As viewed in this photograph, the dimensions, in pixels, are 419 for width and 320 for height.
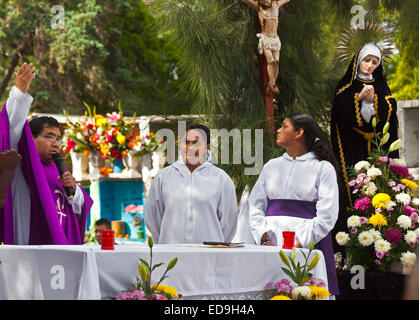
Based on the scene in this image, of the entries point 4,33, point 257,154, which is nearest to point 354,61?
point 257,154

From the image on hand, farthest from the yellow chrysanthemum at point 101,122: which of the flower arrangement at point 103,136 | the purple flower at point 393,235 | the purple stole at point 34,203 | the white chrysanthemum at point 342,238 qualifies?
the purple stole at point 34,203

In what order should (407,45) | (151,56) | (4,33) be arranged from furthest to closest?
(151,56) < (4,33) < (407,45)

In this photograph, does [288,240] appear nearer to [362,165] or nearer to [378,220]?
[378,220]

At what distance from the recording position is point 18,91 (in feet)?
16.1

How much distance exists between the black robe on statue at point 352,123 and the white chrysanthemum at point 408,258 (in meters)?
0.93

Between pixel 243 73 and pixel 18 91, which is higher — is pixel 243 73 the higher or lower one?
the higher one

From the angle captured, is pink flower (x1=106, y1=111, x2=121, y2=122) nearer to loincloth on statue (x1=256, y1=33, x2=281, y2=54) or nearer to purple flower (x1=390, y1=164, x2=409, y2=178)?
loincloth on statue (x1=256, y1=33, x2=281, y2=54)

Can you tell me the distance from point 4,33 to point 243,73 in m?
10.9

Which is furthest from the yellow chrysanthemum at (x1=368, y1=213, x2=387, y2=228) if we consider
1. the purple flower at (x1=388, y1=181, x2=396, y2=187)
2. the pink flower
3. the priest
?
the pink flower

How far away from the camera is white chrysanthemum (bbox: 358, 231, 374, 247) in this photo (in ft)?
21.1

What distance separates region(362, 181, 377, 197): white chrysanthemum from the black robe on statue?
0.51m

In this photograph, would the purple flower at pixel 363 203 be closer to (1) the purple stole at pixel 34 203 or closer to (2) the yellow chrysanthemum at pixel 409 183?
(2) the yellow chrysanthemum at pixel 409 183

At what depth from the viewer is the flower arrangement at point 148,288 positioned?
3932 millimetres
